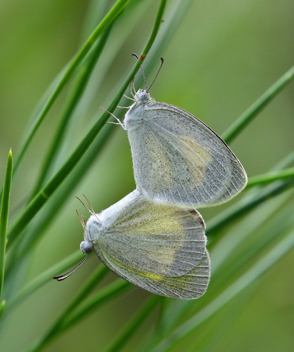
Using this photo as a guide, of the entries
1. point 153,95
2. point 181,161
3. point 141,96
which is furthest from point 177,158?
point 153,95

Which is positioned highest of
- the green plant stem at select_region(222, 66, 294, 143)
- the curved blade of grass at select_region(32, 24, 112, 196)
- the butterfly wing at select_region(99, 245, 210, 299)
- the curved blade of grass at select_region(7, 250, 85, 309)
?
the green plant stem at select_region(222, 66, 294, 143)

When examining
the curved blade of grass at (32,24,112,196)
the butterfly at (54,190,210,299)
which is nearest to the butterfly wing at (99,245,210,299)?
the butterfly at (54,190,210,299)

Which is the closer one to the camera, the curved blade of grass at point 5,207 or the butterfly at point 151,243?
the curved blade of grass at point 5,207

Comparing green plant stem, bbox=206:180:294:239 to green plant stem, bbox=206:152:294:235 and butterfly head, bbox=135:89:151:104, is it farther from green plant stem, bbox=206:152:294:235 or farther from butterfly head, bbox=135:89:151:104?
butterfly head, bbox=135:89:151:104

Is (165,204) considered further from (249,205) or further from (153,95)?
(153,95)

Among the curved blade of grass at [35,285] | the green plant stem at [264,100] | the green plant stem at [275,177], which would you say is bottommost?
the curved blade of grass at [35,285]

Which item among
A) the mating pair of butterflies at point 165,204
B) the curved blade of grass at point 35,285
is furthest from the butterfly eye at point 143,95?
the curved blade of grass at point 35,285

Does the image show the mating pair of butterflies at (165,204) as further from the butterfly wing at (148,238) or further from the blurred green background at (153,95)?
the blurred green background at (153,95)
